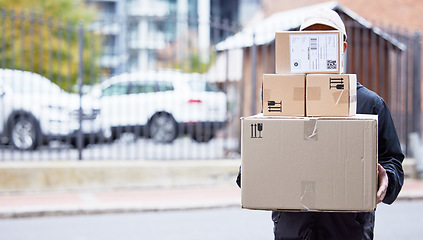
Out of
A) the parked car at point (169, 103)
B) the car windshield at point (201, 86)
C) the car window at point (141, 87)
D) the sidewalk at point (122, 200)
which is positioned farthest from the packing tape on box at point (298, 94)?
the car windshield at point (201, 86)

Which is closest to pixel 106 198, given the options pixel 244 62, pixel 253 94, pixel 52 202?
pixel 52 202

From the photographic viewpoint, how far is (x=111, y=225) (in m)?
7.60

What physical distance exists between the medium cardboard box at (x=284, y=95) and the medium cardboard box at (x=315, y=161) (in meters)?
0.08

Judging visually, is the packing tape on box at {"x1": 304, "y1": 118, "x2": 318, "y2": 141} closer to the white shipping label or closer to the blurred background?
the white shipping label

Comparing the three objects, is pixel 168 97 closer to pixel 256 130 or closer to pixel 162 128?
pixel 162 128

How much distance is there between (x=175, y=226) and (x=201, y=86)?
4.71 metres

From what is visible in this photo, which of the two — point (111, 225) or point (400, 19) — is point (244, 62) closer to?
point (111, 225)

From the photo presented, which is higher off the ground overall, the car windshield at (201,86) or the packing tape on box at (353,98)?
the car windshield at (201,86)

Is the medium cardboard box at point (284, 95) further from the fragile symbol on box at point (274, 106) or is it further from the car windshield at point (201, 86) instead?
the car windshield at point (201, 86)

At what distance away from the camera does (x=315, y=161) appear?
8.47 feet

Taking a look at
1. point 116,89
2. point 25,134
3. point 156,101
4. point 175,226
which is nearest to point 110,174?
point 156,101

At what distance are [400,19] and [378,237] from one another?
1671 cm

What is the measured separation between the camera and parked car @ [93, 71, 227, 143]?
35.6 ft

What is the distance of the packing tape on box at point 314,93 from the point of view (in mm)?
2695
